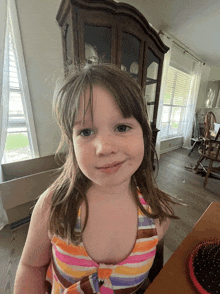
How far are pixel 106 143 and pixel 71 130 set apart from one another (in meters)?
0.11

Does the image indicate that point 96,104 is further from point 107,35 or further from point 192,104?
point 192,104

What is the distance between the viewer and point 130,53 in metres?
1.20

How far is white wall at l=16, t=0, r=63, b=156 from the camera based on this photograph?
1.09 m

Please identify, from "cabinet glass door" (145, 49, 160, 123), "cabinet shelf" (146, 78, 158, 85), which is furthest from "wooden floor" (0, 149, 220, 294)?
"cabinet shelf" (146, 78, 158, 85)

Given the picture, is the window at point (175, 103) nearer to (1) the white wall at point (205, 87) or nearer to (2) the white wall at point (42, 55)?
(1) the white wall at point (205, 87)

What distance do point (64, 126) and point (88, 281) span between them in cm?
39

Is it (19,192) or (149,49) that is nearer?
(19,192)

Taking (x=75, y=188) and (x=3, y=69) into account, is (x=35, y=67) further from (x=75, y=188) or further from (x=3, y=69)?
(x=75, y=188)

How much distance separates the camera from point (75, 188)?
0.39m

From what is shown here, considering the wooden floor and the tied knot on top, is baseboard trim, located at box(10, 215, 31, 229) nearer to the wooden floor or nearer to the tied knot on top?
the wooden floor

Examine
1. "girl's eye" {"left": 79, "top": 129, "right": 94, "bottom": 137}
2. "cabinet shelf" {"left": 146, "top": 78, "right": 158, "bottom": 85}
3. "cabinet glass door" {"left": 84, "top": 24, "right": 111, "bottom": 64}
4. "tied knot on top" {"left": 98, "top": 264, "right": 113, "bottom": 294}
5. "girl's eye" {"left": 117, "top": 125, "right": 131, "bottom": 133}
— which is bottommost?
"tied knot on top" {"left": 98, "top": 264, "right": 113, "bottom": 294}

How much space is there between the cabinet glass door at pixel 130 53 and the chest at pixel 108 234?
1208mm

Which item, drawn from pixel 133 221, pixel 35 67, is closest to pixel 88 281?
pixel 133 221

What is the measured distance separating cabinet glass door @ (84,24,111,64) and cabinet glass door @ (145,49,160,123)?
548 millimetres
